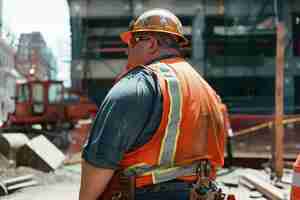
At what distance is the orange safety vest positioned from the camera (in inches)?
96.0

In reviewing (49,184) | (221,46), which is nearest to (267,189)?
(49,184)

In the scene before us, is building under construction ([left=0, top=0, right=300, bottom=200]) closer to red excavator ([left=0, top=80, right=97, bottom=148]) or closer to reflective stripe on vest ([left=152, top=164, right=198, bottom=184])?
red excavator ([left=0, top=80, right=97, bottom=148])

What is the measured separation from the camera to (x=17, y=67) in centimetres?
2719

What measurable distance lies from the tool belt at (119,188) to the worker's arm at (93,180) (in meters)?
0.06

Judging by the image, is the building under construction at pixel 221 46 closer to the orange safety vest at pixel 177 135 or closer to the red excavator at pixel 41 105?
the red excavator at pixel 41 105

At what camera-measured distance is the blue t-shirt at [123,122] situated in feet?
7.85

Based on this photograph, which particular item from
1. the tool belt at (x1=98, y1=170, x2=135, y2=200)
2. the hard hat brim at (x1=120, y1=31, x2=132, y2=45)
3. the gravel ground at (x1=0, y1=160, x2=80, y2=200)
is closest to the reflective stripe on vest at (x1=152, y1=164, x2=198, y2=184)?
the tool belt at (x1=98, y1=170, x2=135, y2=200)

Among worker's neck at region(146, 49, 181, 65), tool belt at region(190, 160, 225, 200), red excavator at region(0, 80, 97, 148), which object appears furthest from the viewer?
red excavator at region(0, 80, 97, 148)

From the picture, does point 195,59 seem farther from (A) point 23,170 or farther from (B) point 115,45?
(A) point 23,170

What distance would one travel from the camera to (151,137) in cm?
244

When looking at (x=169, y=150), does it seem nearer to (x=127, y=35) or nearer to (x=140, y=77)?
(x=140, y=77)

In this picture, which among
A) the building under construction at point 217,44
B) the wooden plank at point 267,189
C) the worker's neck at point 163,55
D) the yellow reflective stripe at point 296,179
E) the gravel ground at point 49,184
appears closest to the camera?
the worker's neck at point 163,55

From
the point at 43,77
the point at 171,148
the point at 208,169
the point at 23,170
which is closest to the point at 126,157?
the point at 171,148

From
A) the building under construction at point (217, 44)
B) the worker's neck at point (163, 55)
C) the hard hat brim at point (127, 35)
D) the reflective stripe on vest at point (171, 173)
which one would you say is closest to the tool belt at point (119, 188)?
the reflective stripe on vest at point (171, 173)
